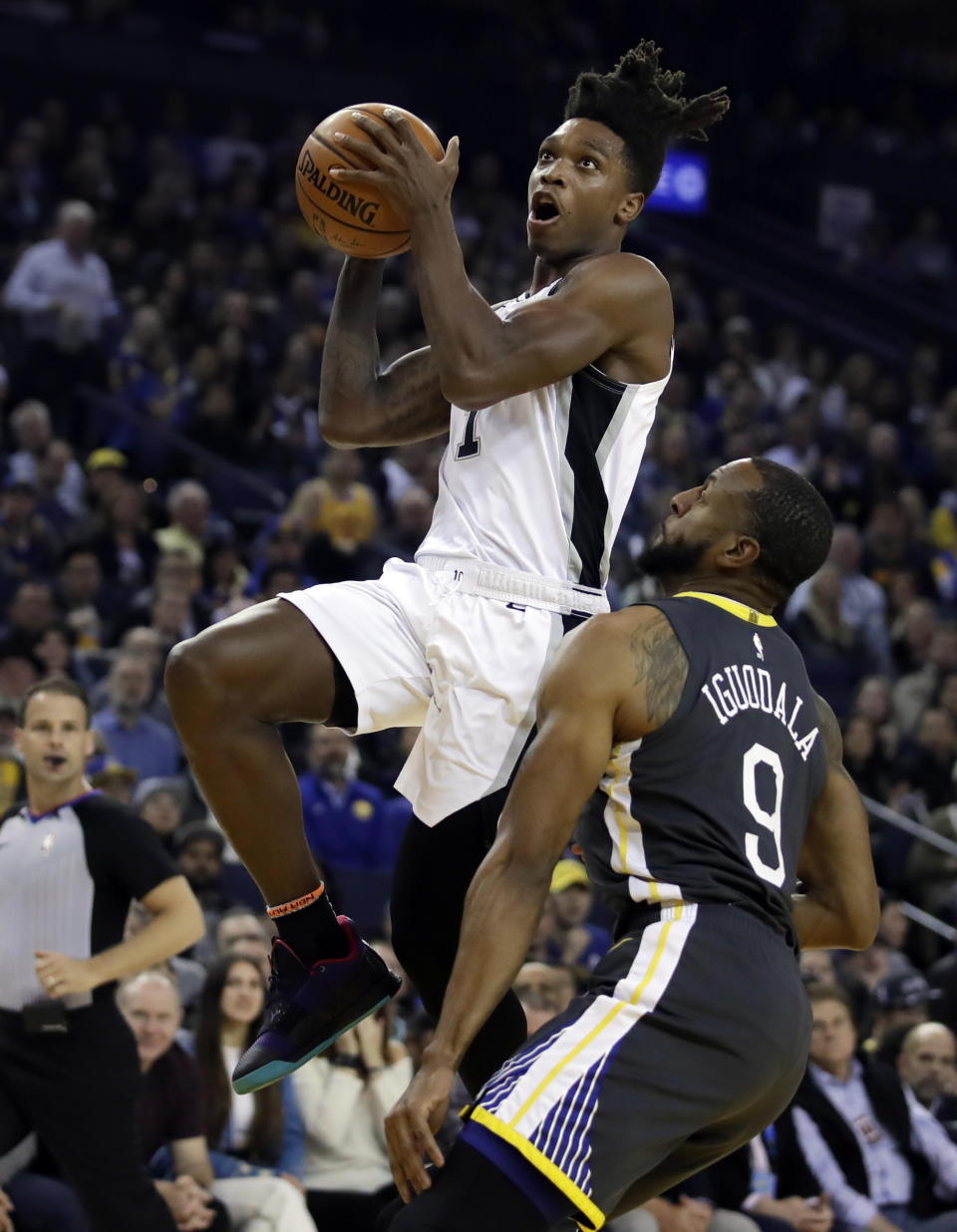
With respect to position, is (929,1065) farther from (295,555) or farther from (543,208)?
(543,208)

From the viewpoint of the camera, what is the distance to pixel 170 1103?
5.91 meters

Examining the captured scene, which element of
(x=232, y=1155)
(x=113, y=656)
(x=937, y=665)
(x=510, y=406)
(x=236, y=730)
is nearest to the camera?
(x=236, y=730)

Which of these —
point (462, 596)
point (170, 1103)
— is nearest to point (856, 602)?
point (170, 1103)

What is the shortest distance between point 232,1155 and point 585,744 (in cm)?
370

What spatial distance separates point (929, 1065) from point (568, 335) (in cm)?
476

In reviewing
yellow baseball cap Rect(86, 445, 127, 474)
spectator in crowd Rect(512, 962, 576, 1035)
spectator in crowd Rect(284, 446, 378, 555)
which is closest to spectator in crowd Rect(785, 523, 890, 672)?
spectator in crowd Rect(284, 446, 378, 555)

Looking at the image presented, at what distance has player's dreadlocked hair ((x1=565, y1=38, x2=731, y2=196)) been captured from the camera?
3686mm

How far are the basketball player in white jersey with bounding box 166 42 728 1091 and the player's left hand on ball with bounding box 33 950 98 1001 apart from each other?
1.80 m

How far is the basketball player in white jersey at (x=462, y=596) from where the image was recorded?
337 centimetres

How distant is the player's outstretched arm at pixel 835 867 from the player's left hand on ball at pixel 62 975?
246cm

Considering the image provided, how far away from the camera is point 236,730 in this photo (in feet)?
11.0

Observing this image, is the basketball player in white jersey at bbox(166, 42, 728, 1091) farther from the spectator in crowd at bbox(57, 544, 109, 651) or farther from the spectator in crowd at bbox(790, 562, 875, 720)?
the spectator in crowd at bbox(790, 562, 875, 720)

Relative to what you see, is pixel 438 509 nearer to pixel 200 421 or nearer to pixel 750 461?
pixel 750 461

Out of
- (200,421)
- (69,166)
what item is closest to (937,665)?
(200,421)
